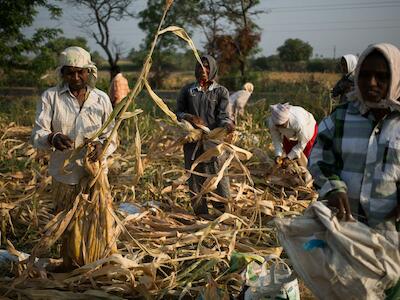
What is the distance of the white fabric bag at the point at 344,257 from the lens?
Answer: 5.63ft

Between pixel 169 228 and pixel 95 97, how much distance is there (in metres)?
1.18

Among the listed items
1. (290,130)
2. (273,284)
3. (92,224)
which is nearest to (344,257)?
(273,284)

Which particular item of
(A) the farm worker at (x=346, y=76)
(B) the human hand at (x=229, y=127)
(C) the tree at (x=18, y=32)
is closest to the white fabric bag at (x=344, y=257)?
(B) the human hand at (x=229, y=127)

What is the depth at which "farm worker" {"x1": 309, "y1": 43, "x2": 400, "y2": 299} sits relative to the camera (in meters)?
→ 1.79

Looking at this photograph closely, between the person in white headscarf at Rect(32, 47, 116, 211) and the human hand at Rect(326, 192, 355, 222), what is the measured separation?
153cm

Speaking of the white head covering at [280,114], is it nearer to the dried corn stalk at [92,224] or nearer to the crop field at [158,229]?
the crop field at [158,229]

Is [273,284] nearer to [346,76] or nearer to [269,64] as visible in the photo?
[346,76]

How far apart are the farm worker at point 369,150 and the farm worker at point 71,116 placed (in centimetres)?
148

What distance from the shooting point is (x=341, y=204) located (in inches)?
69.9

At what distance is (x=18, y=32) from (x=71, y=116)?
964 centimetres

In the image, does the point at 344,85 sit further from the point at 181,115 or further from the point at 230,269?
the point at 230,269

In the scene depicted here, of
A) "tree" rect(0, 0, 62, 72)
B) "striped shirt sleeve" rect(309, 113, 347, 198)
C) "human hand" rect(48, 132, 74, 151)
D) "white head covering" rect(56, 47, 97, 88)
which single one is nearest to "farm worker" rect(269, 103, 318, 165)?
"white head covering" rect(56, 47, 97, 88)

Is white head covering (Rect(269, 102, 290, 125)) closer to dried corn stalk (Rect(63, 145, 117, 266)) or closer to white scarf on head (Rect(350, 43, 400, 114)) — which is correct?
dried corn stalk (Rect(63, 145, 117, 266))

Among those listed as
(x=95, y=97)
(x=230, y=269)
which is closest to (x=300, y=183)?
(x=230, y=269)
